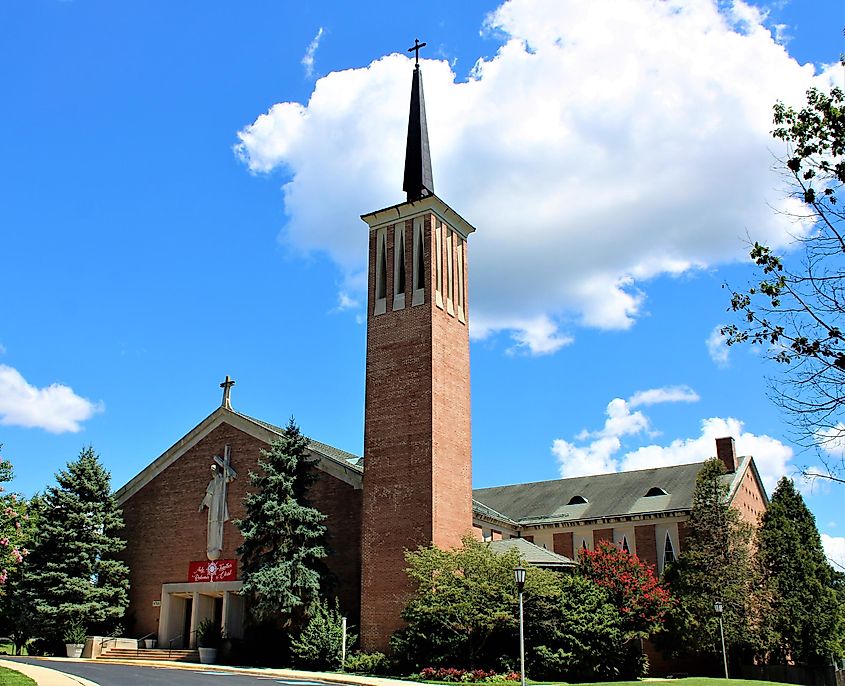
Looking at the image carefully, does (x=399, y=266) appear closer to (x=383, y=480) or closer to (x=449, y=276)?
(x=449, y=276)

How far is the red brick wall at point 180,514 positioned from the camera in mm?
36125

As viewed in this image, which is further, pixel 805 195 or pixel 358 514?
pixel 358 514

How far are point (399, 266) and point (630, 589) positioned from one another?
16120 millimetres

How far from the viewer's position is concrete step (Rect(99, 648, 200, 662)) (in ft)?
109

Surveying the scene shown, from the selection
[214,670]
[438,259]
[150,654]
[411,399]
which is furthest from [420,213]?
[150,654]

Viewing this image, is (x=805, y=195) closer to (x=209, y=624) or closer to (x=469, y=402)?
(x=469, y=402)

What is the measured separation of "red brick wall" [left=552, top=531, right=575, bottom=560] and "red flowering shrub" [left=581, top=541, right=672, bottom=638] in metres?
16.0

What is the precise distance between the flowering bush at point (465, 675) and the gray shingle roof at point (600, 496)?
2066 cm

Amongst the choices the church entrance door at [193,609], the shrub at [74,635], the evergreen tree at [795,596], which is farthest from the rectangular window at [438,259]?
the shrub at [74,635]

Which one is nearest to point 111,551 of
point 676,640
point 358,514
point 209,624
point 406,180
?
point 209,624

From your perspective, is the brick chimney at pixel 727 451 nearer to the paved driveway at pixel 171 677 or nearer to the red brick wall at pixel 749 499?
the red brick wall at pixel 749 499

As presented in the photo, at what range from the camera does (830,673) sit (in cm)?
3888

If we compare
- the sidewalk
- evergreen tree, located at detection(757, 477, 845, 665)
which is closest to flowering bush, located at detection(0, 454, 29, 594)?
the sidewalk

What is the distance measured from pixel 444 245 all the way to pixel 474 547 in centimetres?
1326
